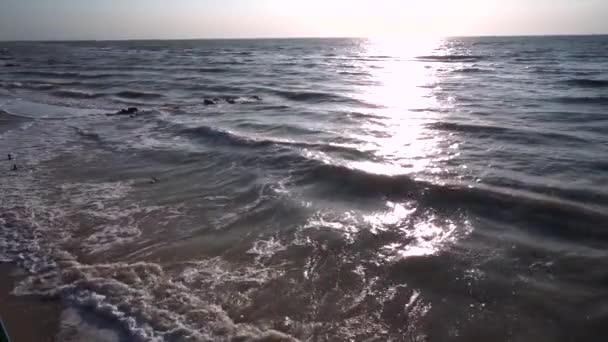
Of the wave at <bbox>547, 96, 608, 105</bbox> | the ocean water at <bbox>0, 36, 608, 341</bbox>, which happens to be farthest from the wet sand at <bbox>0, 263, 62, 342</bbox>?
the wave at <bbox>547, 96, 608, 105</bbox>

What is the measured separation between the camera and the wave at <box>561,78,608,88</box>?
22.5 metres

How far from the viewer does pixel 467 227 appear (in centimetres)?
679

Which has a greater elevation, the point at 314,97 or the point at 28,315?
the point at 314,97

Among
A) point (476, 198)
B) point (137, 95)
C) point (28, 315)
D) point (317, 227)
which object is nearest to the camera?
point (28, 315)

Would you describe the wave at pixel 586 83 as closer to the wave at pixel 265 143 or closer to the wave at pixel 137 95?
the wave at pixel 265 143

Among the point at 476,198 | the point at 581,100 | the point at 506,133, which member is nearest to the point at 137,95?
the point at 506,133

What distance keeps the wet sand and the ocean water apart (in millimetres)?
111

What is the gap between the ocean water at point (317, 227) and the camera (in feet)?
15.4

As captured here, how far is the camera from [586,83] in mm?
23172

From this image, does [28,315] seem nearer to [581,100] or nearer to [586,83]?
[581,100]

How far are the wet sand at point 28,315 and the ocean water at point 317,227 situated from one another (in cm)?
11

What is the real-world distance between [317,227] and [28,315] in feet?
12.6

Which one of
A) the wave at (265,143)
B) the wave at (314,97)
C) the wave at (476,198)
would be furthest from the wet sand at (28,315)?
the wave at (314,97)

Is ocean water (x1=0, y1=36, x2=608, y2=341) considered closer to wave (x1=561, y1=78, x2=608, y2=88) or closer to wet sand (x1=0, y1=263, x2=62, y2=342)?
wet sand (x1=0, y1=263, x2=62, y2=342)
